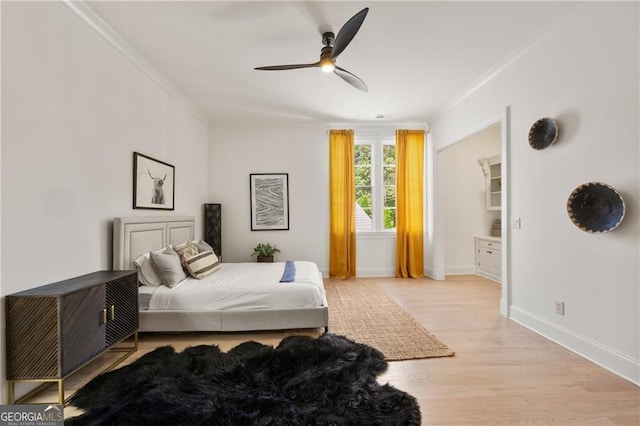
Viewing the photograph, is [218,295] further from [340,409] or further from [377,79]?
[377,79]

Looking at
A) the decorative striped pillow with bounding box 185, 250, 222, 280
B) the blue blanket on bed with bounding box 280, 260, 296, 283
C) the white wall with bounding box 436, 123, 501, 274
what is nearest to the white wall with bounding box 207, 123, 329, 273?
the blue blanket on bed with bounding box 280, 260, 296, 283

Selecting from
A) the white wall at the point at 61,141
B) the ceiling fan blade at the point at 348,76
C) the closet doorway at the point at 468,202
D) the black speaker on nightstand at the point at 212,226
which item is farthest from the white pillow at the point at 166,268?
the closet doorway at the point at 468,202

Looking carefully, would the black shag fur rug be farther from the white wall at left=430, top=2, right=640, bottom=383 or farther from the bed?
the white wall at left=430, top=2, right=640, bottom=383

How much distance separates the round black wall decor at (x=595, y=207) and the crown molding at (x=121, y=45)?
420 centimetres

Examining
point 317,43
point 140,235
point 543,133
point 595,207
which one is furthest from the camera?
point 140,235

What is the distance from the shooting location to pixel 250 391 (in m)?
1.84

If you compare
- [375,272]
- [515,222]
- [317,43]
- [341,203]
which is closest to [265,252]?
[341,203]

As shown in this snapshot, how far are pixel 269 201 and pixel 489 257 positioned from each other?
404cm

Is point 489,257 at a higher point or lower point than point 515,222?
lower

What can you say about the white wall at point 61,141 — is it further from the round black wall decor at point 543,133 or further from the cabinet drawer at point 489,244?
the cabinet drawer at point 489,244

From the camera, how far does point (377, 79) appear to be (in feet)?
11.7

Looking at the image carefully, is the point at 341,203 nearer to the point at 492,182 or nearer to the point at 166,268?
the point at 492,182

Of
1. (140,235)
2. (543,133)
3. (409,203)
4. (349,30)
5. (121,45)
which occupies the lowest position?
(140,235)

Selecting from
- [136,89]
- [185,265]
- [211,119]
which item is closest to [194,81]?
[136,89]
